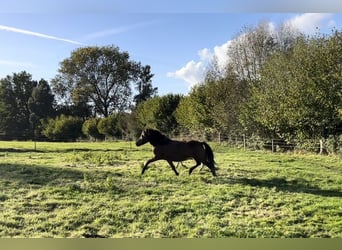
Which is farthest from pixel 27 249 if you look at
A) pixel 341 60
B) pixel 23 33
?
pixel 341 60

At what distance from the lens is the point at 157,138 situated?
17.6 feet

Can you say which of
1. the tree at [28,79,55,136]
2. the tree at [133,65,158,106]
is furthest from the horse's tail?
the tree at [28,79,55,136]

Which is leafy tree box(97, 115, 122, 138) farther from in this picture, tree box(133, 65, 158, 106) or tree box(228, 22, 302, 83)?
tree box(228, 22, 302, 83)

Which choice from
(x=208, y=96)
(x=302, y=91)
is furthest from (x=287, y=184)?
(x=302, y=91)

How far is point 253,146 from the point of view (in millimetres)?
A: 8328

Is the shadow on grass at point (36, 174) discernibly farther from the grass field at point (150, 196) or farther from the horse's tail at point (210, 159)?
the horse's tail at point (210, 159)

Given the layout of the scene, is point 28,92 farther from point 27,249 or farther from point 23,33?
point 27,249

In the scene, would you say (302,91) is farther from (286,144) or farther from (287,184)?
(287,184)

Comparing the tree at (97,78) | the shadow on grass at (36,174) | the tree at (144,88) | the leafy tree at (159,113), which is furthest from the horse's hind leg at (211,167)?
the shadow on grass at (36,174)

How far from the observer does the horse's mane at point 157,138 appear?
17.4 ft

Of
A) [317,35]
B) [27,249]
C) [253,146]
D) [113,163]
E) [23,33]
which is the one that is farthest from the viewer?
[317,35]

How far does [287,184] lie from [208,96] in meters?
2.29

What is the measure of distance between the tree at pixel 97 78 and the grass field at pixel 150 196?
2.16 feet

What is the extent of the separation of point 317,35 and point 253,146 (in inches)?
126
